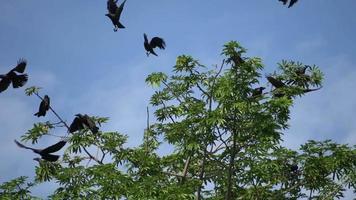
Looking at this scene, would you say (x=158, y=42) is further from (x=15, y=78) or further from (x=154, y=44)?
(x=15, y=78)

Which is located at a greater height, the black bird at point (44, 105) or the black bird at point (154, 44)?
the black bird at point (154, 44)

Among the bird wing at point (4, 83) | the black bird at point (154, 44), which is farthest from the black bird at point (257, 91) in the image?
the bird wing at point (4, 83)

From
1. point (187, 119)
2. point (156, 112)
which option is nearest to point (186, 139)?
point (187, 119)

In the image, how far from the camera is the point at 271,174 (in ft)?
34.7

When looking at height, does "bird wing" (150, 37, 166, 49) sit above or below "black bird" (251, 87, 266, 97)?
above

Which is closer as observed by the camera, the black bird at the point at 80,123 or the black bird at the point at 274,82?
the black bird at the point at 80,123

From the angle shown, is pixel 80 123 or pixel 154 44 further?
pixel 154 44

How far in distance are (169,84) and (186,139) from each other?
198 cm

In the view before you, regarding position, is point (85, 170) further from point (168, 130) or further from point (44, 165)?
point (168, 130)

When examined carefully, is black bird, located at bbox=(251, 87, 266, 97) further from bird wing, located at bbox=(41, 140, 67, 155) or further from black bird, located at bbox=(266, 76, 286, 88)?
bird wing, located at bbox=(41, 140, 67, 155)

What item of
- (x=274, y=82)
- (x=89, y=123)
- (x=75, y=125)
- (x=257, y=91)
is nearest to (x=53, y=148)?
(x=75, y=125)

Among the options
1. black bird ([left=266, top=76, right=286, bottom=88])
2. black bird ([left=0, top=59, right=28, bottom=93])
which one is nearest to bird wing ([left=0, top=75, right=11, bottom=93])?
black bird ([left=0, top=59, right=28, bottom=93])

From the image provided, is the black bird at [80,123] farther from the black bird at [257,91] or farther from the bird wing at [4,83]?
the black bird at [257,91]

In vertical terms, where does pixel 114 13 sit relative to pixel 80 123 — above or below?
above
